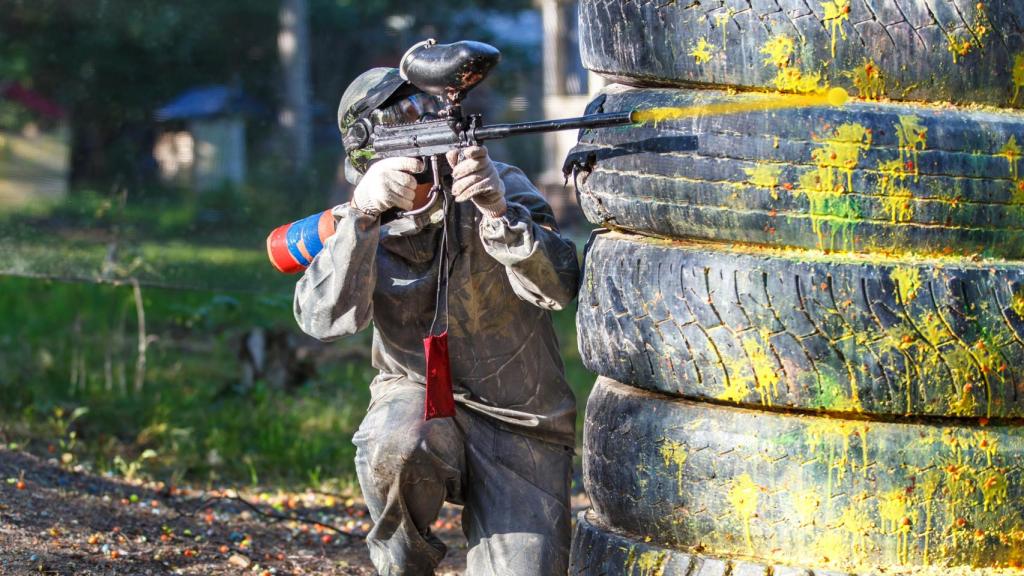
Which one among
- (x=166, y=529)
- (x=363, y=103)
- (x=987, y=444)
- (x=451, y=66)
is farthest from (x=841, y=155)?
(x=166, y=529)

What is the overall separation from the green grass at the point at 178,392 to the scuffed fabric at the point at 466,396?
232 cm

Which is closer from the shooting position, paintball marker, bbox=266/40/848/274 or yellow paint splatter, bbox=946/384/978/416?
yellow paint splatter, bbox=946/384/978/416

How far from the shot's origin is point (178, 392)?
7.42 m

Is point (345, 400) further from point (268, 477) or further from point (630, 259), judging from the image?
point (630, 259)

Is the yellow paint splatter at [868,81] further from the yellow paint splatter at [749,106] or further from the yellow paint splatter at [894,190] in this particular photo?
the yellow paint splatter at [894,190]

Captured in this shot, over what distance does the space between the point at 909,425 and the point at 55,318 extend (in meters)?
7.05

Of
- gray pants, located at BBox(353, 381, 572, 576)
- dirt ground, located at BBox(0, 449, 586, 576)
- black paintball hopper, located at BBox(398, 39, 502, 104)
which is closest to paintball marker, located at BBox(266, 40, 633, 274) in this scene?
black paintball hopper, located at BBox(398, 39, 502, 104)

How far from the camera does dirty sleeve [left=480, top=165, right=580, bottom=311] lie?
352cm

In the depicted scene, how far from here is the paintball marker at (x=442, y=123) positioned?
3352 millimetres

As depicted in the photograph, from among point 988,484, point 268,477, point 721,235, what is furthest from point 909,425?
point 268,477

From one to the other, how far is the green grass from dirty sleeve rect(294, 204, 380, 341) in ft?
8.21

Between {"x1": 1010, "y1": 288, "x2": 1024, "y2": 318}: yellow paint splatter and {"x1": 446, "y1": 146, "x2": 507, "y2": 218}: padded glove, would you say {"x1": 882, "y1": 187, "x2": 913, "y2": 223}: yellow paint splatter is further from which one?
{"x1": 446, "y1": 146, "x2": 507, "y2": 218}: padded glove


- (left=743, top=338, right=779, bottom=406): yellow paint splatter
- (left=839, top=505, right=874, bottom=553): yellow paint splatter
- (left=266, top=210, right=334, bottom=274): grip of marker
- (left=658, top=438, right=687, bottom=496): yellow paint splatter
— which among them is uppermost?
(left=266, top=210, right=334, bottom=274): grip of marker

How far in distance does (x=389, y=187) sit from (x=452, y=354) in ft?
1.71
